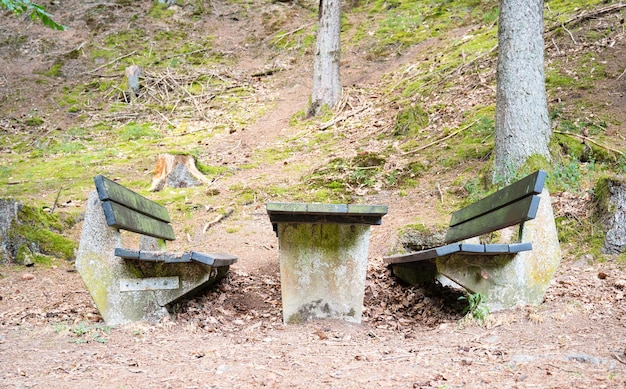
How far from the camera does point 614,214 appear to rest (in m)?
5.18

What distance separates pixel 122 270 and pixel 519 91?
200 inches

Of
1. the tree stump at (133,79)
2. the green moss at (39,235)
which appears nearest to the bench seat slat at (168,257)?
the green moss at (39,235)

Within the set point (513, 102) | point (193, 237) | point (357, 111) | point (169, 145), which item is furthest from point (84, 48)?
point (513, 102)

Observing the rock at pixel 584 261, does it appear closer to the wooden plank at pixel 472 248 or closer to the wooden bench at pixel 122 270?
the wooden plank at pixel 472 248

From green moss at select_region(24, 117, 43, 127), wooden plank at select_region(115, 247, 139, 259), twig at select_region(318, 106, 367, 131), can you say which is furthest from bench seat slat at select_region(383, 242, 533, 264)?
green moss at select_region(24, 117, 43, 127)

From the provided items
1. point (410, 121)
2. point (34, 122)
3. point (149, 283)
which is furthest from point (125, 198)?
point (34, 122)

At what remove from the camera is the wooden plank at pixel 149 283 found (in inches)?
161

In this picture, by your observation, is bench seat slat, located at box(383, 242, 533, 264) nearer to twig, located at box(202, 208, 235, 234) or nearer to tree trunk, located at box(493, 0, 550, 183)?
tree trunk, located at box(493, 0, 550, 183)

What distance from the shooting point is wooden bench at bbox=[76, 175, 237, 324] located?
13.0ft

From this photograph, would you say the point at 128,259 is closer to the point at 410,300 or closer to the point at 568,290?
the point at 410,300

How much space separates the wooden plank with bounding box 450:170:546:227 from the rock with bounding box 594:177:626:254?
138 centimetres

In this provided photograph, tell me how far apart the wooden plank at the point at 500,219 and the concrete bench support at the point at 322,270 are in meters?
0.95

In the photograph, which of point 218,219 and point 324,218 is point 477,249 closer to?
point 324,218

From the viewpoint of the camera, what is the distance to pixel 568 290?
14.2 ft
